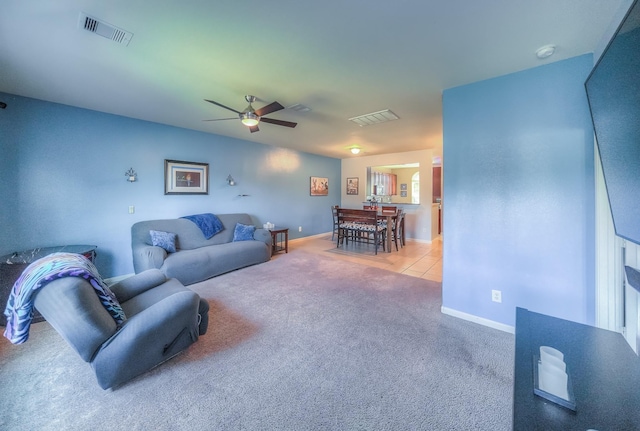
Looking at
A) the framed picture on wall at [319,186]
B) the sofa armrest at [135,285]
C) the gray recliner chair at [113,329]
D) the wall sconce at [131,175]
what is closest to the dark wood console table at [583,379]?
the gray recliner chair at [113,329]

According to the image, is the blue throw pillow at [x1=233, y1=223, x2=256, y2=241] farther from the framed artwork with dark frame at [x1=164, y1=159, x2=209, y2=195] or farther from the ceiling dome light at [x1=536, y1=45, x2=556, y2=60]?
the ceiling dome light at [x1=536, y1=45, x2=556, y2=60]

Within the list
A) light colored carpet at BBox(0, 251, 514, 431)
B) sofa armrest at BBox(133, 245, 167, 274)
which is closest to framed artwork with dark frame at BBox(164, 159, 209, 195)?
sofa armrest at BBox(133, 245, 167, 274)

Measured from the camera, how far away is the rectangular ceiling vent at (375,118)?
360cm

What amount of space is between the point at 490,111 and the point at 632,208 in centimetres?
161

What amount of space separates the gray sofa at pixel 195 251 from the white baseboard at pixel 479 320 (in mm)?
3209

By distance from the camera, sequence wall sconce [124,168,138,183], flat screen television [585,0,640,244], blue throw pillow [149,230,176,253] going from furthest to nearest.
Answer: wall sconce [124,168,138,183] → blue throw pillow [149,230,176,253] → flat screen television [585,0,640,244]

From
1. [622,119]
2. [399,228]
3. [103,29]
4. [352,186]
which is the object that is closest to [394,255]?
[399,228]

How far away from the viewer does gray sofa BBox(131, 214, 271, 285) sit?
11.2 ft

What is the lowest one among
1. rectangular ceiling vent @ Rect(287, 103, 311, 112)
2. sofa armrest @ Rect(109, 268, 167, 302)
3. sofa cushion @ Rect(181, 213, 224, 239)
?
sofa armrest @ Rect(109, 268, 167, 302)

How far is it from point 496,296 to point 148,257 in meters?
4.27

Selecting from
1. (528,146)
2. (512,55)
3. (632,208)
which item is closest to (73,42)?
(512,55)

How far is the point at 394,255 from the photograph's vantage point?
5.26 m

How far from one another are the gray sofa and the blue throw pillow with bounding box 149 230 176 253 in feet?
0.25

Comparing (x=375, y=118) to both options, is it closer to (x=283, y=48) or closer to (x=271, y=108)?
(x=271, y=108)
